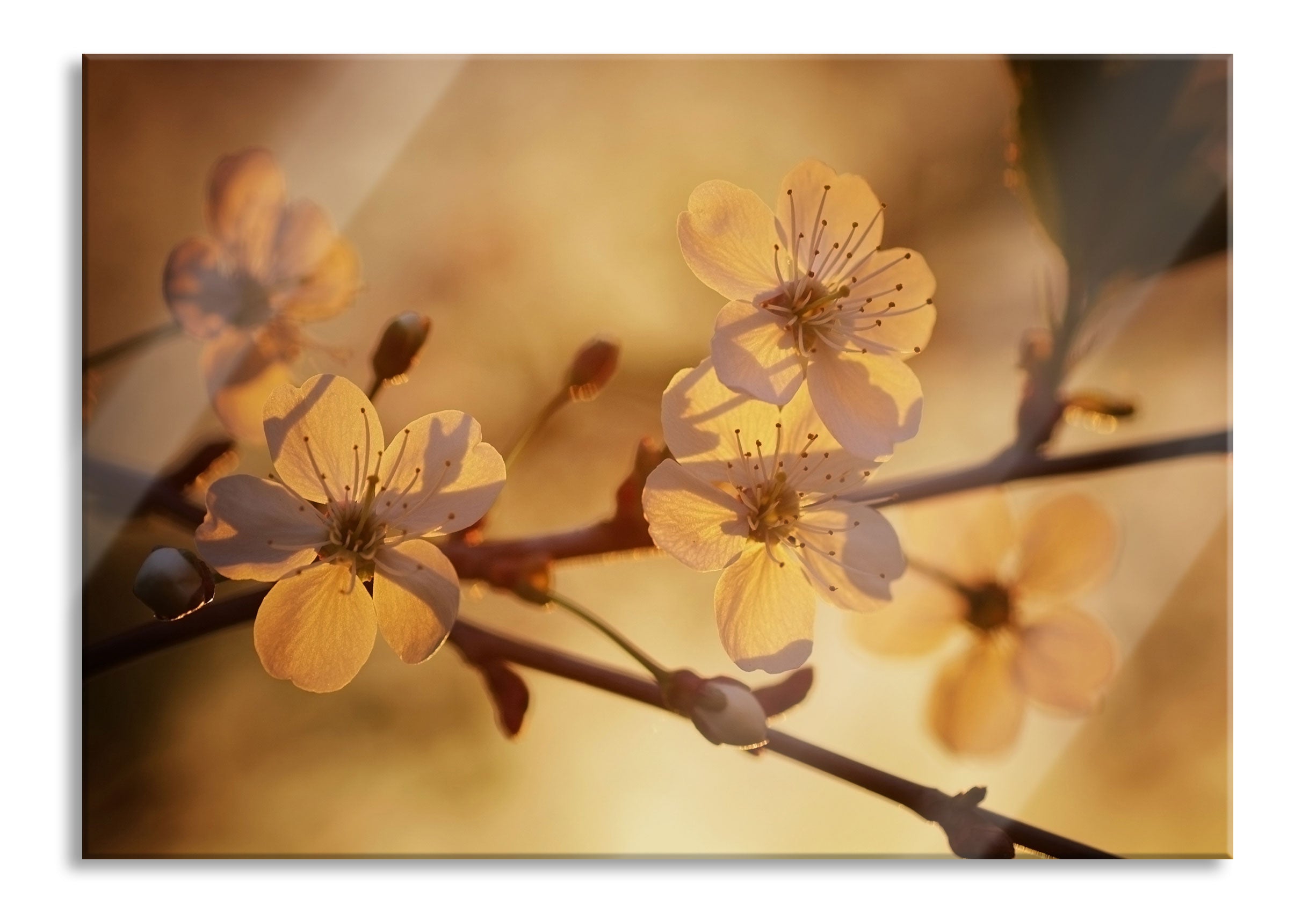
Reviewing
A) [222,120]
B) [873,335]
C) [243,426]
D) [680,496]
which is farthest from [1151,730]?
[222,120]

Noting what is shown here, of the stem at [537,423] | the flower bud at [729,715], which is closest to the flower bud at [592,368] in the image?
the stem at [537,423]

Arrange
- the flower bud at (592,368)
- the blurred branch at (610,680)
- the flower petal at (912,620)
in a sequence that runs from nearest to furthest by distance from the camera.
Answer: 1. the blurred branch at (610,680)
2. the flower bud at (592,368)
3. the flower petal at (912,620)

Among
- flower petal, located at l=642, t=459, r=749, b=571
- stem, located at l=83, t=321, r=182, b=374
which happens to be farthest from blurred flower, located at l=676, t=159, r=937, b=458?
stem, located at l=83, t=321, r=182, b=374

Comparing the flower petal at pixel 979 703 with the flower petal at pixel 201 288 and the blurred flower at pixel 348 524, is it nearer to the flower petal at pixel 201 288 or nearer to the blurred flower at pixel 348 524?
the blurred flower at pixel 348 524

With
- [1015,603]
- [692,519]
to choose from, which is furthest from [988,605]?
[692,519]

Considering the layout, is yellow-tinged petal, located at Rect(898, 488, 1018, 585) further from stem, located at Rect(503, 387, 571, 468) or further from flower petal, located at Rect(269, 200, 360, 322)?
flower petal, located at Rect(269, 200, 360, 322)

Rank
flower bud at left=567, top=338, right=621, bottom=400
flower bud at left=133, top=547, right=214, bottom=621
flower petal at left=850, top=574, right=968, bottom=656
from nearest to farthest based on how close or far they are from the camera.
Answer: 1. flower bud at left=133, top=547, right=214, bottom=621
2. flower bud at left=567, top=338, right=621, bottom=400
3. flower petal at left=850, top=574, right=968, bottom=656
